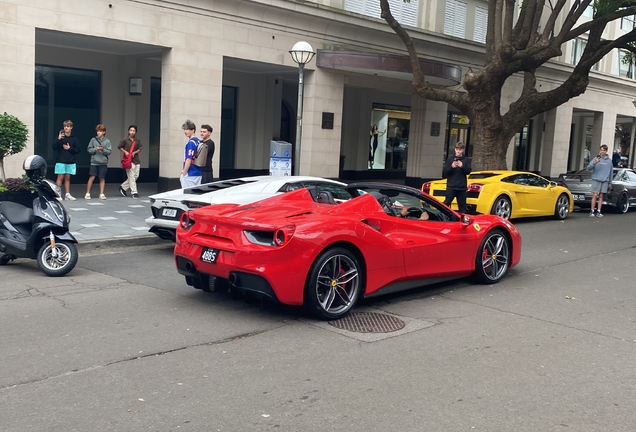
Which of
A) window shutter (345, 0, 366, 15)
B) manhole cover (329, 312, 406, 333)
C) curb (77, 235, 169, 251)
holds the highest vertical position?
window shutter (345, 0, 366, 15)

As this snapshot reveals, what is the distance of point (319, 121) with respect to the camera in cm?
2089

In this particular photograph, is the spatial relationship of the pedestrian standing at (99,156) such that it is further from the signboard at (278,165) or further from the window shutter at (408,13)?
the window shutter at (408,13)

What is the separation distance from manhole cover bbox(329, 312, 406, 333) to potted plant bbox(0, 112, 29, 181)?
314 inches

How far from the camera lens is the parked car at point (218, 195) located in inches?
396

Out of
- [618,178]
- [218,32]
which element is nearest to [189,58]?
[218,32]

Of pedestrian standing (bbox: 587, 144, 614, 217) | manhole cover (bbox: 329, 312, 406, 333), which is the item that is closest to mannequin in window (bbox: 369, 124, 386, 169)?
pedestrian standing (bbox: 587, 144, 614, 217)

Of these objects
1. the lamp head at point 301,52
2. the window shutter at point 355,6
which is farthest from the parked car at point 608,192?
the lamp head at point 301,52

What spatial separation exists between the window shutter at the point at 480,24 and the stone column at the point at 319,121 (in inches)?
303

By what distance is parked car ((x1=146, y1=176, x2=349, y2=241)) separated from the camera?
1006cm

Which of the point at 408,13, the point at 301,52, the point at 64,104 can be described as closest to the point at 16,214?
the point at 301,52

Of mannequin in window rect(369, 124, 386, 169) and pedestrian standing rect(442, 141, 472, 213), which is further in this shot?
mannequin in window rect(369, 124, 386, 169)

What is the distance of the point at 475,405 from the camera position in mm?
4672

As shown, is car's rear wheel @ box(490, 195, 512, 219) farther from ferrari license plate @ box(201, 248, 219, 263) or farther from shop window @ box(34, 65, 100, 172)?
shop window @ box(34, 65, 100, 172)

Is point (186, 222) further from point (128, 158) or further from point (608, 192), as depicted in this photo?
point (608, 192)
